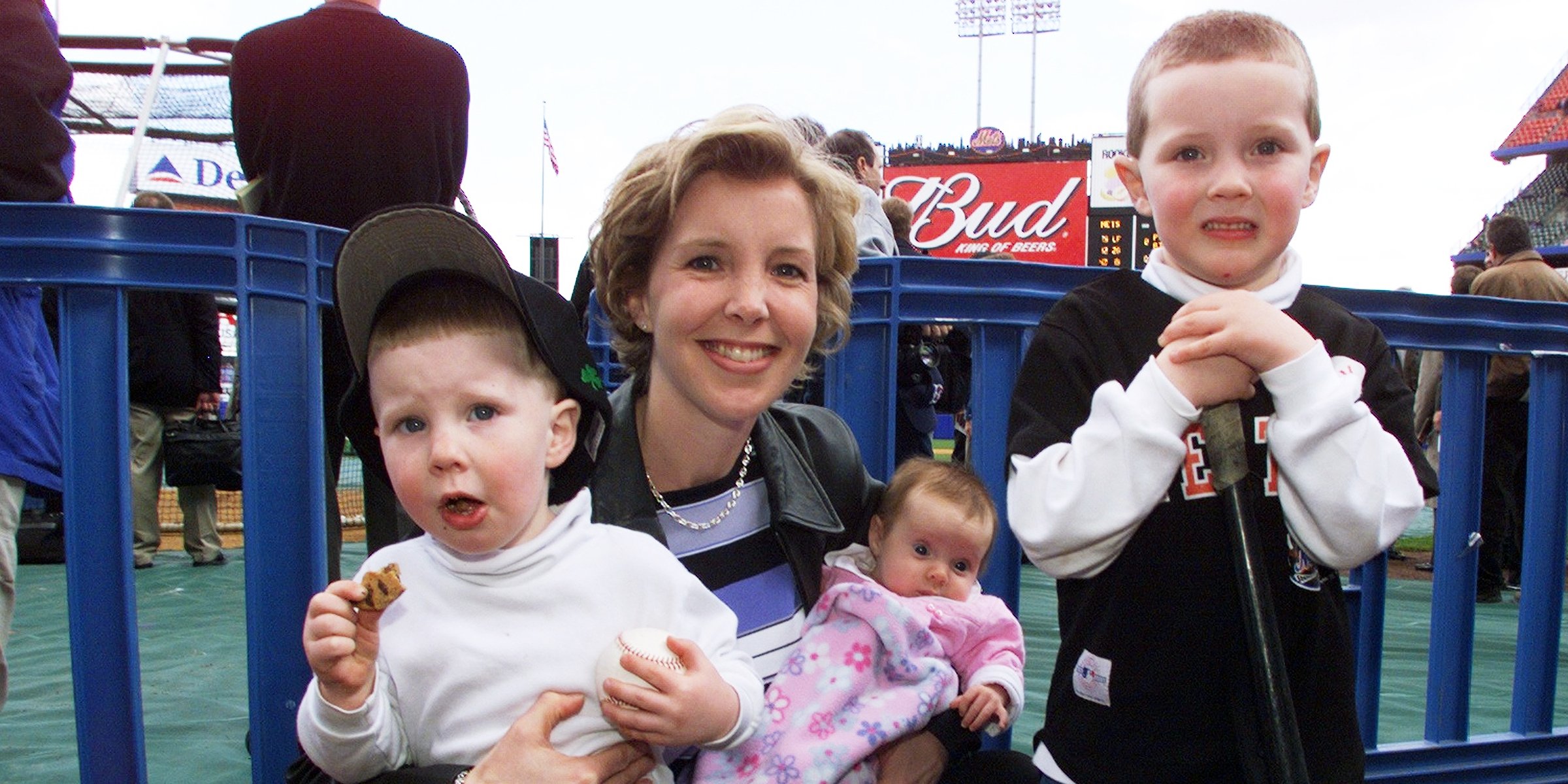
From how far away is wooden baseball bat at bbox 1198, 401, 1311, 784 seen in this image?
1017mm

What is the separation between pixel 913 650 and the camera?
5.45 ft

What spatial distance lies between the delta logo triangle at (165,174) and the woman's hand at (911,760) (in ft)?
56.9

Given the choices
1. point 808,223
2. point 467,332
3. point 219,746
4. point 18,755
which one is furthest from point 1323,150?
point 18,755

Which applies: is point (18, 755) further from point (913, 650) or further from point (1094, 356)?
point (1094, 356)

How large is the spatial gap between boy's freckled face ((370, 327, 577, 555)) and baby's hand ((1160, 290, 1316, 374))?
0.76 m

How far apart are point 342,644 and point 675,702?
14.2 inches

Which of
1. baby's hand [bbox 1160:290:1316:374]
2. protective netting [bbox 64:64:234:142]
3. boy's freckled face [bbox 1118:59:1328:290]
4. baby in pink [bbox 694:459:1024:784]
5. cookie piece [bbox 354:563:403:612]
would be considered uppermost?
protective netting [bbox 64:64:234:142]

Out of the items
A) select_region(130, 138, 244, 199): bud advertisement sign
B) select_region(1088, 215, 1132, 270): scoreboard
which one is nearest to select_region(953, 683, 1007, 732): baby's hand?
select_region(130, 138, 244, 199): bud advertisement sign

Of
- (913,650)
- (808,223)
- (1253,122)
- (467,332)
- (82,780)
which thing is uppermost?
(1253,122)

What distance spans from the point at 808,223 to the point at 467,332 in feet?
1.80

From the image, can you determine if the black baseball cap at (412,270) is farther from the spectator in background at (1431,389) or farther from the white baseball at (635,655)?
the spectator in background at (1431,389)

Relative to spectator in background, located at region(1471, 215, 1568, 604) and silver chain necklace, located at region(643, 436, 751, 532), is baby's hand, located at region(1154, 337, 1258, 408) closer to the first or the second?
silver chain necklace, located at region(643, 436, 751, 532)

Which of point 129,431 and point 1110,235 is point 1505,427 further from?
point 1110,235

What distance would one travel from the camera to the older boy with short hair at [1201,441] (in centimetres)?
122
